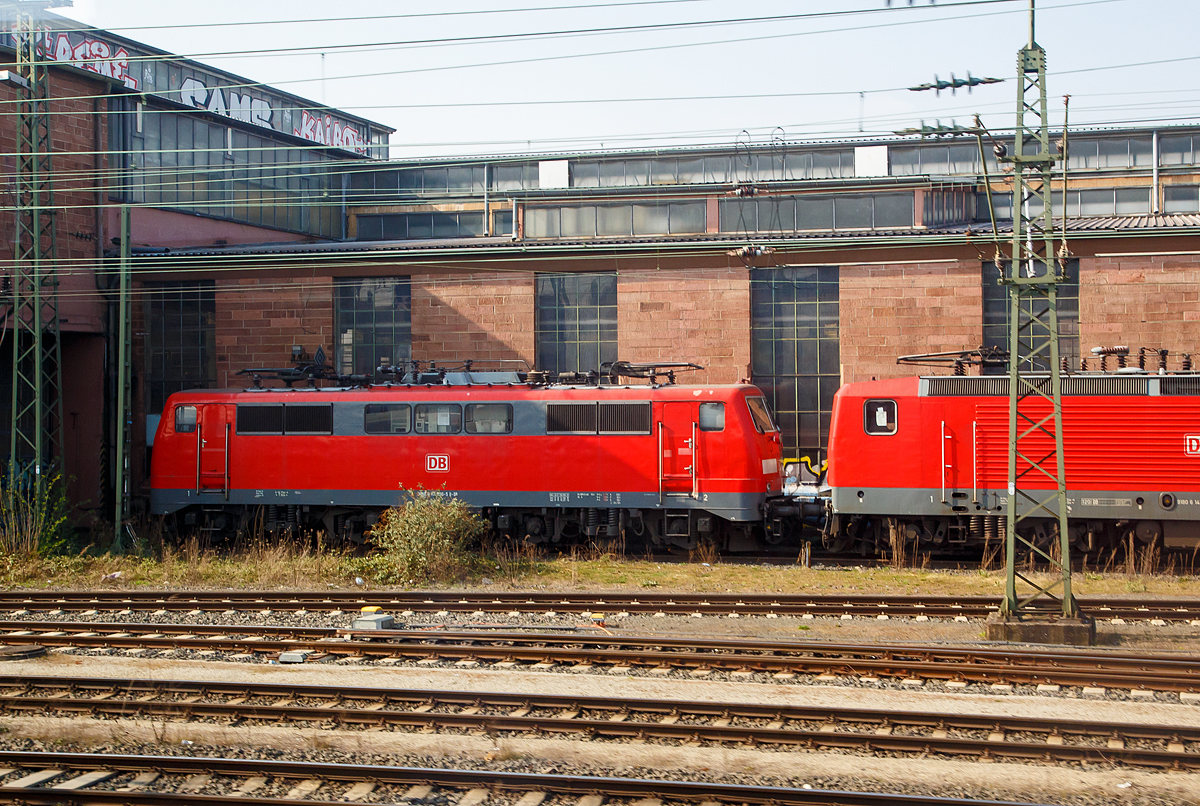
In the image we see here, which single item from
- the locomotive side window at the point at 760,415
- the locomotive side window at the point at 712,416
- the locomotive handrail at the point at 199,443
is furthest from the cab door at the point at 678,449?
the locomotive handrail at the point at 199,443

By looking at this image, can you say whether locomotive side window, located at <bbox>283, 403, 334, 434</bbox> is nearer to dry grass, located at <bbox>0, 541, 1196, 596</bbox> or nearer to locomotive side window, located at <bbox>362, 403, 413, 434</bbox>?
locomotive side window, located at <bbox>362, 403, 413, 434</bbox>

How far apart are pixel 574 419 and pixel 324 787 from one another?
1298 centimetres

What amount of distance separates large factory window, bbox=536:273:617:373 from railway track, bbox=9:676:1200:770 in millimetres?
18222

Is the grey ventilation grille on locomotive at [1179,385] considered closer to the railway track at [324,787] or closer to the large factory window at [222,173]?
the railway track at [324,787]

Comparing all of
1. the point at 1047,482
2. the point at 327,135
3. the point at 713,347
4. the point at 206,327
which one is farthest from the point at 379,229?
the point at 1047,482

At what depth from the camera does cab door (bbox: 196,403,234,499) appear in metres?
22.4

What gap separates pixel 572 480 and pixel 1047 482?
29.7 feet

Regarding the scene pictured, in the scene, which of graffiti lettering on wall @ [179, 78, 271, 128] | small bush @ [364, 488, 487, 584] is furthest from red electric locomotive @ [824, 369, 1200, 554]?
graffiti lettering on wall @ [179, 78, 271, 128]

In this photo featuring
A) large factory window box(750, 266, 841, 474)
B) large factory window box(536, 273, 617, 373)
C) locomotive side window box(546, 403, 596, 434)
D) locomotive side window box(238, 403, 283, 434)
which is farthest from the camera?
large factory window box(536, 273, 617, 373)

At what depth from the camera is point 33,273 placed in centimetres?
2581

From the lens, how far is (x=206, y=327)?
98.2 ft

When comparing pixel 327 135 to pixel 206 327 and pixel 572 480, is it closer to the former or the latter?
pixel 206 327

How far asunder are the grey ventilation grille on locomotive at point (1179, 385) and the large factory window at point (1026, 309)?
7100 mm

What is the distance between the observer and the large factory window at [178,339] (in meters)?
29.9
